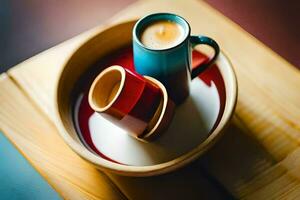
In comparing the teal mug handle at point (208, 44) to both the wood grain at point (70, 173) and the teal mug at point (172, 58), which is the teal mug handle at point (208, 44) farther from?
the wood grain at point (70, 173)

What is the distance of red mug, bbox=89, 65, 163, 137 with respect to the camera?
1.76 feet

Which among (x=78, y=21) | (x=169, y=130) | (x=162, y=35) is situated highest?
(x=162, y=35)

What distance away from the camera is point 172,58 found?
1.88ft

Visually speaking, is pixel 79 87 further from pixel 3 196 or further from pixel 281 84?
pixel 281 84

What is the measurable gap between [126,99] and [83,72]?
184 millimetres

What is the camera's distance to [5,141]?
66 cm

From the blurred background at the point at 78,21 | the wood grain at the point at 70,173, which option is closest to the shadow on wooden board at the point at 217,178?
the wood grain at the point at 70,173

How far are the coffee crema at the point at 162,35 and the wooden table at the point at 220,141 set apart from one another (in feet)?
0.47

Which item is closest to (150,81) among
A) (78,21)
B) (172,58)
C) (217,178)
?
(172,58)

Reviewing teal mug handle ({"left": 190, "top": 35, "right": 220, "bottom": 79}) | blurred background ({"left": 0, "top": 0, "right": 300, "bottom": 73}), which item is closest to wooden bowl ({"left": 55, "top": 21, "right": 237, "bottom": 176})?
teal mug handle ({"left": 190, "top": 35, "right": 220, "bottom": 79})

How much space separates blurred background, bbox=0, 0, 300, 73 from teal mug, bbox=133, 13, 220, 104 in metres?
0.68

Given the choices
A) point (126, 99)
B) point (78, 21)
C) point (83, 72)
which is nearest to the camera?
point (126, 99)

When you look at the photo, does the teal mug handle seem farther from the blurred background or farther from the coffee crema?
the blurred background

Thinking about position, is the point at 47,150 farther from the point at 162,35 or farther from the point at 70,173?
the point at 162,35
